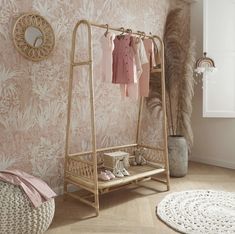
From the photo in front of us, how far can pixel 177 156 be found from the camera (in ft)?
12.3

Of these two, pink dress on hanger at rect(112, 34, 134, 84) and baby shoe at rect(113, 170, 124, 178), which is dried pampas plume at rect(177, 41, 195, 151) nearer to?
pink dress on hanger at rect(112, 34, 134, 84)

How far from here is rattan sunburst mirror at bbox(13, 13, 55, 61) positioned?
2645 millimetres

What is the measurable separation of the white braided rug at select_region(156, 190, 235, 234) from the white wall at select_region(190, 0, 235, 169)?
1201 millimetres

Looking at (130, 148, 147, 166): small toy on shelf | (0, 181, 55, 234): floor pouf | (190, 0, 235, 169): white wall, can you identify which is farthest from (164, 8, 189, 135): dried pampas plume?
(0, 181, 55, 234): floor pouf

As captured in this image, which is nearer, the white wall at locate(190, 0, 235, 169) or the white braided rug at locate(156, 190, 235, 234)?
the white braided rug at locate(156, 190, 235, 234)

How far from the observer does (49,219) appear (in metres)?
2.15

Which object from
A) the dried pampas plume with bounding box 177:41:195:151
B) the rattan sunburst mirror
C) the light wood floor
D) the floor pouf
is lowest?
the light wood floor

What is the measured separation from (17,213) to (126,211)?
3.42ft

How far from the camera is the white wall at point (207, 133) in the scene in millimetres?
4148

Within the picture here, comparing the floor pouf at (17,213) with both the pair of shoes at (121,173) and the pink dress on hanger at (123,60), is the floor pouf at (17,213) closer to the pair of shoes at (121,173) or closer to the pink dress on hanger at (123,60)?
the pair of shoes at (121,173)

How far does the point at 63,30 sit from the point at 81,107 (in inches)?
32.2

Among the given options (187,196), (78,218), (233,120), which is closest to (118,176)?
(78,218)

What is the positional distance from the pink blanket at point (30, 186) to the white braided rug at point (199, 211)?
3.35ft

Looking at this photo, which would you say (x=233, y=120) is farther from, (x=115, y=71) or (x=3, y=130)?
(x=3, y=130)
